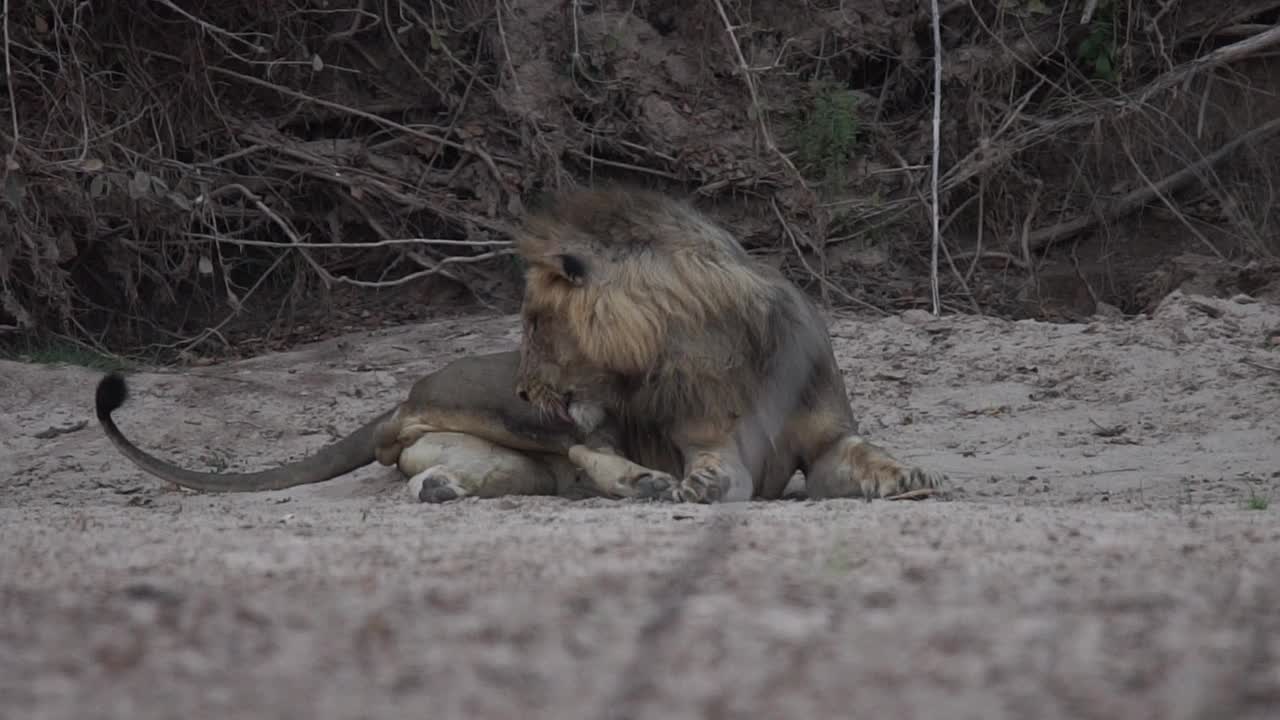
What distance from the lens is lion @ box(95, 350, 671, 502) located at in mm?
4914

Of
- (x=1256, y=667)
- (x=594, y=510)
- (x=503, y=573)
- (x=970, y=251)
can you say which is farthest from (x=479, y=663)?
(x=970, y=251)

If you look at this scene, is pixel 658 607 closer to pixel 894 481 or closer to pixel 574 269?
pixel 894 481

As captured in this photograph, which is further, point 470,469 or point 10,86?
point 10,86

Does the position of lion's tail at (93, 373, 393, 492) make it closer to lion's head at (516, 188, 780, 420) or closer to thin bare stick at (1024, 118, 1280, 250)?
lion's head at (516, 188, 780, 420)

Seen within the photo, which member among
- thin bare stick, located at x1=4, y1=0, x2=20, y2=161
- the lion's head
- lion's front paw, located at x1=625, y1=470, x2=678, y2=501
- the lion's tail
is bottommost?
the lion's tail

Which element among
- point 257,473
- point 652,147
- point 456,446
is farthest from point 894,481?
point 652,147

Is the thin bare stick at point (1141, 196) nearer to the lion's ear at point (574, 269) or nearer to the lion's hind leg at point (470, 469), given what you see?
the lion's hind leg at point (470, 469)

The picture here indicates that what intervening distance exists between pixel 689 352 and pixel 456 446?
1.04m

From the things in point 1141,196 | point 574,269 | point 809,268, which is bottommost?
point 809,268

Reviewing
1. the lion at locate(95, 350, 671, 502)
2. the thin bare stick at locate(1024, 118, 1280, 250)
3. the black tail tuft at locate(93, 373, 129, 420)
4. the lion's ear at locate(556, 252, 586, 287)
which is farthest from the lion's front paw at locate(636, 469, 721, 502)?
the thin bare stick at locate(1024, 118, 1280, 250)

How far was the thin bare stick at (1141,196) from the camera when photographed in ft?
28.4

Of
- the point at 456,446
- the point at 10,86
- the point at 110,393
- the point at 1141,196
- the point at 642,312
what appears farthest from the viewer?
the point at 1141,196

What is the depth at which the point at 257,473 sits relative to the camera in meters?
5.26

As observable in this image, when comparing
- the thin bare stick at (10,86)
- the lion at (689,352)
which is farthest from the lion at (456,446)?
the thin bare stick at (10,86)
